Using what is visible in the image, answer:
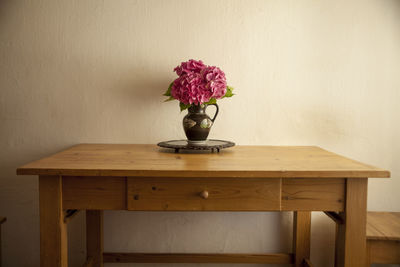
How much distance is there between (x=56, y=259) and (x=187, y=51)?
1.11 metres

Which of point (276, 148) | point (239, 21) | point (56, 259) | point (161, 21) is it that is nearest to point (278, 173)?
point (276, 148)

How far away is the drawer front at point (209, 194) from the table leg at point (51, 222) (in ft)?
0.81

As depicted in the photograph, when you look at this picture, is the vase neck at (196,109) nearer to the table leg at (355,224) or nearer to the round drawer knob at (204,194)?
the round drawer knob at (204,194)

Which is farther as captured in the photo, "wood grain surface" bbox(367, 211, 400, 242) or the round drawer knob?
"wood grain surface" bbox(367, 211, 400, 242)

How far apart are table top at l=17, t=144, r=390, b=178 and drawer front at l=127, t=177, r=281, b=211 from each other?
5 cm

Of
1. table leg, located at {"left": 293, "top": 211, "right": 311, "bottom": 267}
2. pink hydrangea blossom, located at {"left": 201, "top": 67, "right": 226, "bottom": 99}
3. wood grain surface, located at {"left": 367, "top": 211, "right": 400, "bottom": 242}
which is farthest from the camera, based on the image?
table leg, located at {"left": 293, "top": 211, "right": 311, "bottom": 267}

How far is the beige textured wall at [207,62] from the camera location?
5.48 ft

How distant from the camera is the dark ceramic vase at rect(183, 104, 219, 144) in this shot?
1.44 m

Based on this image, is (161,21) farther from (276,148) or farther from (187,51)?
(276,148)

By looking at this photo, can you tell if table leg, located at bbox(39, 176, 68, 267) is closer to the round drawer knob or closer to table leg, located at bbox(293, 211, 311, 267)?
the round drawer knob

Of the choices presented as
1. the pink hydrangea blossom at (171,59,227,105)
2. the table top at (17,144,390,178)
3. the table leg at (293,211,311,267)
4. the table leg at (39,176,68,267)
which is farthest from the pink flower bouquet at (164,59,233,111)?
the table leg at (293,211,311,267)

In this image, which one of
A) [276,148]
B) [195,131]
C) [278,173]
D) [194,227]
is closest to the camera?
[278,173]

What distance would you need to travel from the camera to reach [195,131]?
1448 millimetres

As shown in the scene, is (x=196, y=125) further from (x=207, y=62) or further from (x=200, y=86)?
(x=207, y=62)
